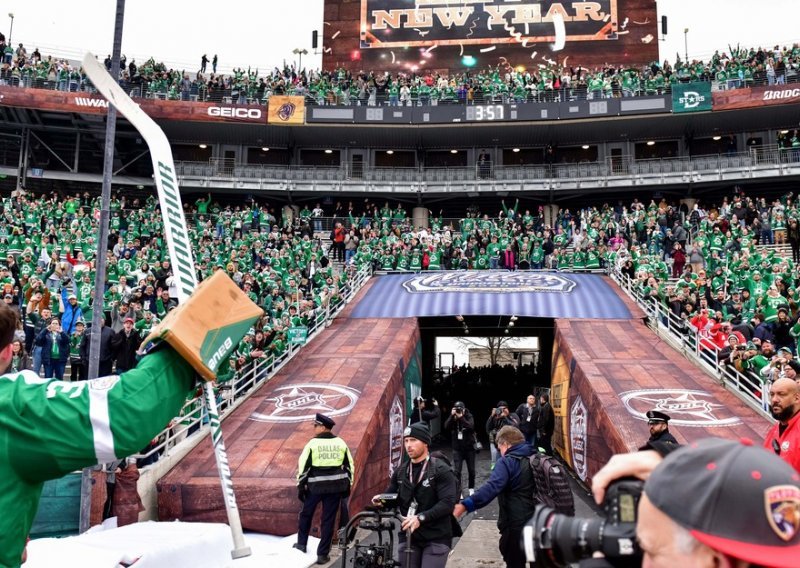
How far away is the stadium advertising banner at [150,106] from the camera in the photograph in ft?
104

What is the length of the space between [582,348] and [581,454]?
3433mm

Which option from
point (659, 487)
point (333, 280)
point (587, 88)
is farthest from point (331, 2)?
point (659, 487)

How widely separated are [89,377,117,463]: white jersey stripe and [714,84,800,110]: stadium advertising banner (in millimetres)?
34954

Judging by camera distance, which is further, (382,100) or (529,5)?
(529,5)

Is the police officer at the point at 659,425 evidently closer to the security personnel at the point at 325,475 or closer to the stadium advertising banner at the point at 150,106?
the security personnel at the point at 325,475

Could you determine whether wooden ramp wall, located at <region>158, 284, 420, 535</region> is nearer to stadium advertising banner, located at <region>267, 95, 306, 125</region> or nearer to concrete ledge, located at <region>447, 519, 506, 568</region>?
concrete ledge, located at <region>447, 519, 506, 568</region>

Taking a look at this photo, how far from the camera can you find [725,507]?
112 centimetres

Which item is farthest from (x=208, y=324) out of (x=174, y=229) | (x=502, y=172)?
(x=502, y=172)

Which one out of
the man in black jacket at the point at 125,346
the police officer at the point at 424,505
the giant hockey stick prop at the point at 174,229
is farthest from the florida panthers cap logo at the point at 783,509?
the man in black jacket at the point at 125,346

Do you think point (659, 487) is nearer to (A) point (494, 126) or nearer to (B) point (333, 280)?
(B) point (333, 280)

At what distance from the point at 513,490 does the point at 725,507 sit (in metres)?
5.10

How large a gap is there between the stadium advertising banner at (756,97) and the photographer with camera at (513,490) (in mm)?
30774

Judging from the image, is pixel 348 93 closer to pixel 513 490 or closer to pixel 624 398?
pixel 624 398

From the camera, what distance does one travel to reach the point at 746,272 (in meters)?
17.3
